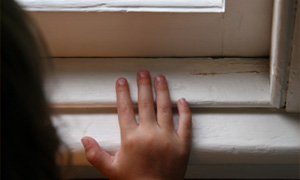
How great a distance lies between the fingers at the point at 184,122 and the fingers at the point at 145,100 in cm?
4

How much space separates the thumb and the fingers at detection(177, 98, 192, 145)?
0.37 ft

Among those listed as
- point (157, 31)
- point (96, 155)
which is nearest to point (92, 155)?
point (96, 155)

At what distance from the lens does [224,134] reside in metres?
0.53

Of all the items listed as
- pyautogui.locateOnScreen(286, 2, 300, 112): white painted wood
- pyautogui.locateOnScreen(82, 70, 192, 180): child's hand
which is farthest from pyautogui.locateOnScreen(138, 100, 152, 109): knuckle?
pyautogui.locateOnScreen(286, 2, 300, 112): white painted wood

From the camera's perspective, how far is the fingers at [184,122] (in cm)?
51

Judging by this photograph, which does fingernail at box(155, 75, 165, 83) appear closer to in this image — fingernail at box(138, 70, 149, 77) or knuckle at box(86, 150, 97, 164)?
fingernail at box(138, 70, 149, 77)

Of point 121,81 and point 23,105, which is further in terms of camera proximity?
point 121,81

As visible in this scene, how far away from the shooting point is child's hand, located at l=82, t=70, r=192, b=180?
503 millimetres

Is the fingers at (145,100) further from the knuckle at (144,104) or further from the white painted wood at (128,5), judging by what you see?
the white painted wood at (128,5)

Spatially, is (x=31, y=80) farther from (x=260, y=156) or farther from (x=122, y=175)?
(x=260, y=156)

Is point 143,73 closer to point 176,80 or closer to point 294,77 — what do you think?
point 176,80

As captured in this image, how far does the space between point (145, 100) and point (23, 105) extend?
0.59ft

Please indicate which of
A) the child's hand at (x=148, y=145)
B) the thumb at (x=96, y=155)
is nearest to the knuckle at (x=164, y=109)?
the child's hand at (x=148, y=145)

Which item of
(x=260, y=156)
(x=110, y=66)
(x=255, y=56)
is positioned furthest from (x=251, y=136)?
(x=110, y=66)
